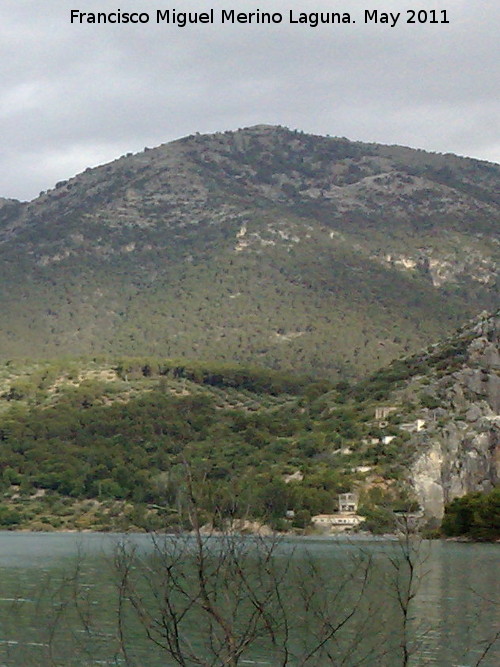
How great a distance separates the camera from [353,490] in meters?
115

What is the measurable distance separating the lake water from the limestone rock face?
45.8 meters

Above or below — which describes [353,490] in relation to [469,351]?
below

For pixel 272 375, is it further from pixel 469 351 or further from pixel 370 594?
pixel 370 594

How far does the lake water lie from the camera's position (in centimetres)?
2102

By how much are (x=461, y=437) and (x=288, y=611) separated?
Result: 97.6 metres

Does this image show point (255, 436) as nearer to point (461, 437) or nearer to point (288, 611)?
point (461, 437)

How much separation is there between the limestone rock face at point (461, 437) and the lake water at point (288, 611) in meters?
45.8

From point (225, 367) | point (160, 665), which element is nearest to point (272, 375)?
point (225, 367)

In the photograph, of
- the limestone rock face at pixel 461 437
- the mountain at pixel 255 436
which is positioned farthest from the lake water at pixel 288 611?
the limestone rock face at pixel 461 437

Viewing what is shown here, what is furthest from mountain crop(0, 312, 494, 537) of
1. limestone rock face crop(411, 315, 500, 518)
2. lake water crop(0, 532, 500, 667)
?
lake water crop(0, 532, 500, 667)

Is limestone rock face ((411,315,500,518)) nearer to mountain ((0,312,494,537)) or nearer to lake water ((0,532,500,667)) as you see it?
mountain ((0,312,494,537))

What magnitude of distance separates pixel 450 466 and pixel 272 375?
230 feet


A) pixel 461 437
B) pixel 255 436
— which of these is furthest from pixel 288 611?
pixel 255 436

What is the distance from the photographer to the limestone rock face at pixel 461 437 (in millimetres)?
115500
